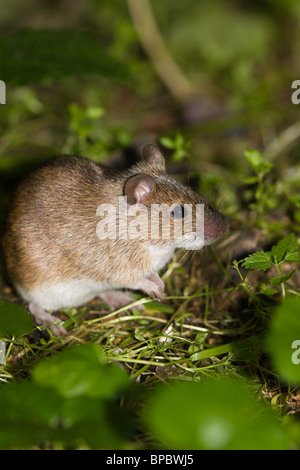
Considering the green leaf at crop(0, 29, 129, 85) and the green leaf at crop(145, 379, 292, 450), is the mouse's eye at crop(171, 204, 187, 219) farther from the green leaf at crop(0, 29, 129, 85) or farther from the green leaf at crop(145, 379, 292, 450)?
the green leaf at crop(0, 29, 129, 85)

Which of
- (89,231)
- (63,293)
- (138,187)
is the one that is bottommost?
(63,293)

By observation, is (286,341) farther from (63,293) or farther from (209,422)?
(63,293)

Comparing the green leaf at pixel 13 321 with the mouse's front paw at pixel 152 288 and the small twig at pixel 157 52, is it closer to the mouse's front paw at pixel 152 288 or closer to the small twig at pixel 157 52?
the mouse's front paw at pixel 152 288

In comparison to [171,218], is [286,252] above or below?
below

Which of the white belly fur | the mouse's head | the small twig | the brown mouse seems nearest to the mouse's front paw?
the brown mouse

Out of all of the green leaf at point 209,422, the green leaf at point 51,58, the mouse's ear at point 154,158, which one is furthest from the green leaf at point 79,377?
the green leaf at point 51,58

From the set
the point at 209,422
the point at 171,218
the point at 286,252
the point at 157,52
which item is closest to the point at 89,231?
the point at 171,218

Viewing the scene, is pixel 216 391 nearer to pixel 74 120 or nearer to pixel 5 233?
pixel 5 233
